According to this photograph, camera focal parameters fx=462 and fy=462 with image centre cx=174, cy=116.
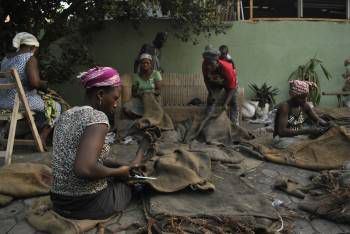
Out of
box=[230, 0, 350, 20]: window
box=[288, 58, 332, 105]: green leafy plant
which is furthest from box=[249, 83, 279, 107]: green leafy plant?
box=[230, 0, 350, 20]: window

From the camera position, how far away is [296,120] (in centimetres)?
555

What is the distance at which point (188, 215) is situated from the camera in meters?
3.27

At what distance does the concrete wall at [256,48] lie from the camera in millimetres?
10219

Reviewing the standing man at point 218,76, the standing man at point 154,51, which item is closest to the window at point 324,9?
the standing man at point 154,51

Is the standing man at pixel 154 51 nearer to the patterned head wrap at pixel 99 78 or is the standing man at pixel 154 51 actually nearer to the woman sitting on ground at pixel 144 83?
the woman sitting on ground at pixel 144 83

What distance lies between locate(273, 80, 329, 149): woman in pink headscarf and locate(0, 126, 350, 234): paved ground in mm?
501

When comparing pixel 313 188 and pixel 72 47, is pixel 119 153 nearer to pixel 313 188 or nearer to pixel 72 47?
pixel 313 188

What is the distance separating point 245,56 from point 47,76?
178 inches

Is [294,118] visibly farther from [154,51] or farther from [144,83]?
[154,51]

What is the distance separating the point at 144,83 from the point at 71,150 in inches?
173

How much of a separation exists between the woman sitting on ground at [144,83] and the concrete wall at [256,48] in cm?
297

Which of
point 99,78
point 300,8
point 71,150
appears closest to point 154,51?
point 300,8

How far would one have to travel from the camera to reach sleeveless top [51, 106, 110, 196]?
2938 millimetres

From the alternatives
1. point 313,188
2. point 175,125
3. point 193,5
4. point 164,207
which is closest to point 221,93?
point 175,125
